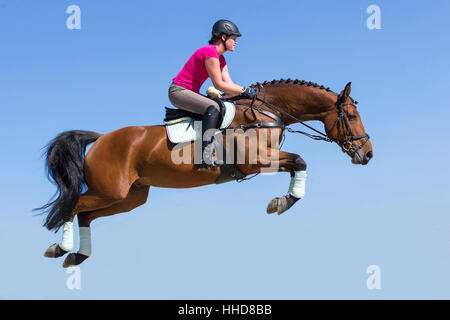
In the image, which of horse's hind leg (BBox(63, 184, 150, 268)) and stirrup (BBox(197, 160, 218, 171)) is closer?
stirrup (BBox(197, 160, 218, 171))

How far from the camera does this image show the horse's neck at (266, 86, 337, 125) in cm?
968

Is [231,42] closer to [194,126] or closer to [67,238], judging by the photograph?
[194,126]

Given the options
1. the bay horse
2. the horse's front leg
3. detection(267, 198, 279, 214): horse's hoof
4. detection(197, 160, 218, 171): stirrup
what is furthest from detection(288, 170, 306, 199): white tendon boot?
detection(197, 160, 218, 171): stirrup

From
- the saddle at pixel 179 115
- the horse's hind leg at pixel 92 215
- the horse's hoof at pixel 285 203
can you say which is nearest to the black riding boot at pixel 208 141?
the saddle at pixel 179 115

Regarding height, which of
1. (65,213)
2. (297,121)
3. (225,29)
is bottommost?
(65,213)

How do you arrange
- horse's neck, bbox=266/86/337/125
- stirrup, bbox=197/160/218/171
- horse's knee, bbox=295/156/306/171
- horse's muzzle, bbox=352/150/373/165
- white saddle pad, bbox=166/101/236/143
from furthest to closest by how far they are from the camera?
horse's neck, bbox=266/86/337/125, horse's muzzle, bbox=352/150/373/165, white saddle pad, bbox=166/101/236/143, stirrup, bbox=197/160/218/171, horse's knee, bbox=295/156/306/171

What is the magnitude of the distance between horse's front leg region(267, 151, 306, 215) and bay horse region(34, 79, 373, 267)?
26 cm

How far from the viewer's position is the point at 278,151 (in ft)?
30.2

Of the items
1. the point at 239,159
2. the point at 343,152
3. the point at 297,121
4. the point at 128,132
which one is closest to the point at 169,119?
the point at 128,132

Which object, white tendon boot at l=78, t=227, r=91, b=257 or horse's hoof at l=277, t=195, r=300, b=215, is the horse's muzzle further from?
white tendon boot at l=78, t=227, r=91, b=257

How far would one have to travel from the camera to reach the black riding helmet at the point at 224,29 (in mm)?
9375

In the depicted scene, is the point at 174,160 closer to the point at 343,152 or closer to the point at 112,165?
the point at 112,165

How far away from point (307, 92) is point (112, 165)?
330cm

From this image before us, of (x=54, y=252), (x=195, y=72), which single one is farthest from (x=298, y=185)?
(x=54, y=252)
